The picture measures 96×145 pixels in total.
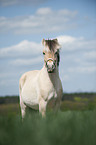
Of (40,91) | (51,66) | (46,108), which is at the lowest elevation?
(46,108)

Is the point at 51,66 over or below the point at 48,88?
over

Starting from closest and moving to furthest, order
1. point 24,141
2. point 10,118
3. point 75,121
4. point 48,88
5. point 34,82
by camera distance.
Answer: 1. point 24,141
2. point 75,121
3. point 10,118
4. point 48,88
5. point 34,82

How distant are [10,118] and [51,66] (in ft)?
5.43

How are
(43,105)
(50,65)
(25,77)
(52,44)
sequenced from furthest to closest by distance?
(25,77)
(43,105)
(52,44)
(50,65)

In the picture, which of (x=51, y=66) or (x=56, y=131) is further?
(x=51, y=66)

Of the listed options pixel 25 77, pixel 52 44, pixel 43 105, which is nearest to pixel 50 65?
pixel 52 44

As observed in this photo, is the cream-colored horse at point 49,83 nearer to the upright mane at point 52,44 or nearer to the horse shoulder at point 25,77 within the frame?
the upright mane at point 52,44

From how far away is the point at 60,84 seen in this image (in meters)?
5.83

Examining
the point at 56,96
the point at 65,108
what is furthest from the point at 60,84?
the point at 65,108

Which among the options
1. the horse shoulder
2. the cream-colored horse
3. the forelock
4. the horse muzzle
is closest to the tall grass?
the horse muzzle

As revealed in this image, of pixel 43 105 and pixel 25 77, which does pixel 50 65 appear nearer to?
pixel 43 105

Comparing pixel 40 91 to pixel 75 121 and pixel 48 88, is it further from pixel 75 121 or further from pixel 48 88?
pixel 75 121

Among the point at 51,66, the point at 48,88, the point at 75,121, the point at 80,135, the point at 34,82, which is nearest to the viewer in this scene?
the point at 80,135

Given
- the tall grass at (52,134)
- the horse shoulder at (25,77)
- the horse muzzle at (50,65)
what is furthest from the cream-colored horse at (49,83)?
the tall grass at (52,134)
